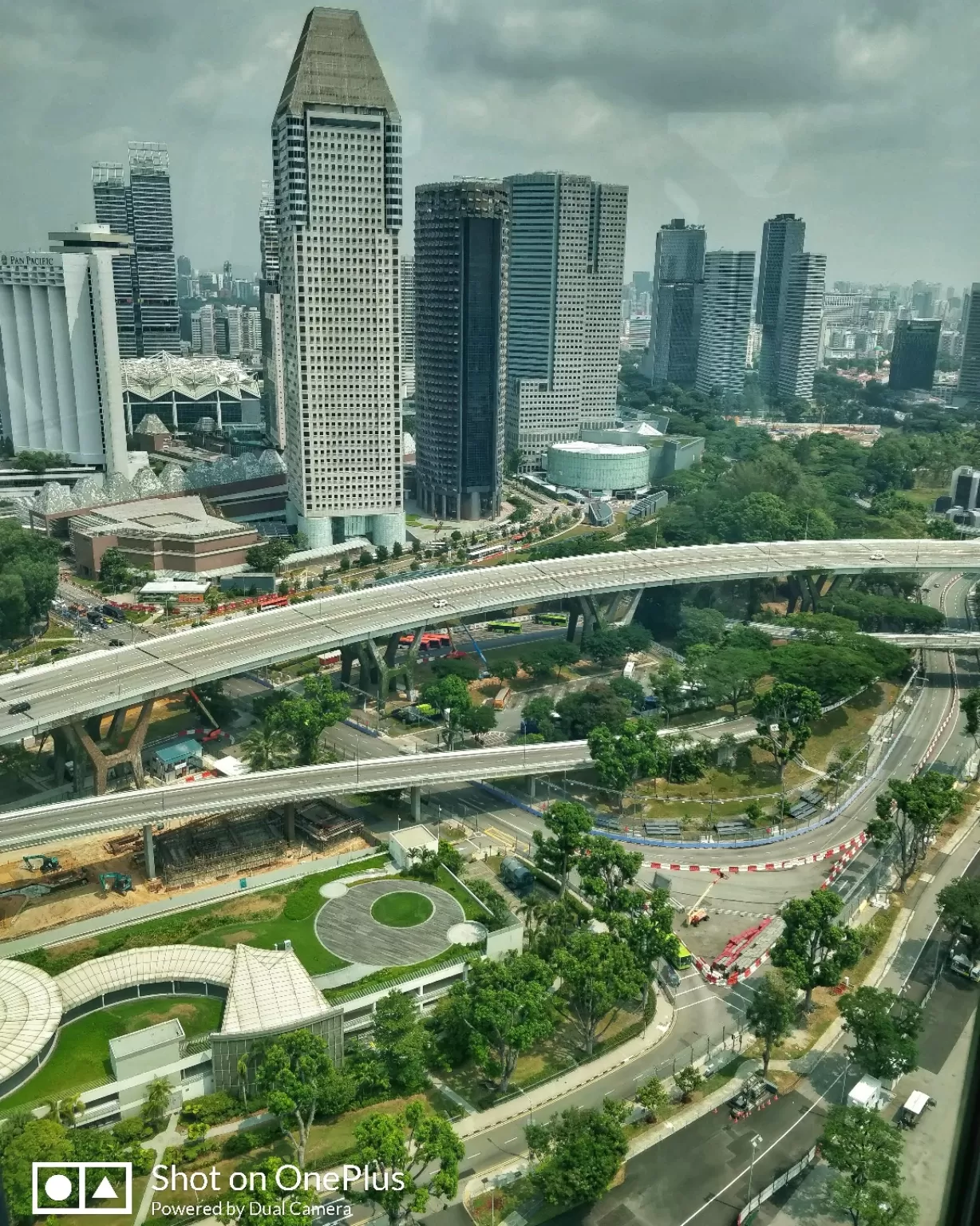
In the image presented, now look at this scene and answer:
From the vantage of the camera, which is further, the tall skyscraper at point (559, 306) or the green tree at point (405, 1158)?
the tall skyscraper at point (559, 306)

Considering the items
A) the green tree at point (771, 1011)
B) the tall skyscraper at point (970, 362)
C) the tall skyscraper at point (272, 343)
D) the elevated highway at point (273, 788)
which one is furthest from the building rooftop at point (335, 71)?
the tall skyscraper at point (970, 362)

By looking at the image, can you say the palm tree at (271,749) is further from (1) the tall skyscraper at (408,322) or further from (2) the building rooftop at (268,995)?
(1) the tall skyscraper at (408,322)

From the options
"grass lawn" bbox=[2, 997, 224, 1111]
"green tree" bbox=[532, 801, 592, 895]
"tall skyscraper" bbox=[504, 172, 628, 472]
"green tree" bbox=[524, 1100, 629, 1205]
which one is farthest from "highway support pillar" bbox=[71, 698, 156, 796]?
"tall skyscraper" bbox=[504, 172, 628, 472]

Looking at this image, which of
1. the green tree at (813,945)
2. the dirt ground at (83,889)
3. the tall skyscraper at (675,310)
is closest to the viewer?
the green tree at (813,945)

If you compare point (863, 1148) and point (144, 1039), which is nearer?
point (863, 1148)

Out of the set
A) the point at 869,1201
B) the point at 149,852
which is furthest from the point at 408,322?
the point at 869,1201

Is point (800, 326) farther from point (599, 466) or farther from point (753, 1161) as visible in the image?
point (753, 1161)
